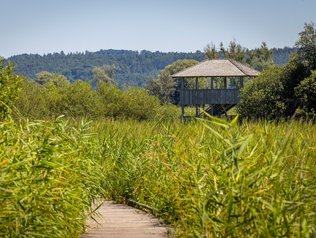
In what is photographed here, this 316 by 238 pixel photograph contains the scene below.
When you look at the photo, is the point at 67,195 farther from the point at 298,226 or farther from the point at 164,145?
the point at 164,145

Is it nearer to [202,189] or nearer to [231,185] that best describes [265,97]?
[202,189]

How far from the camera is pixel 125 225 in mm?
7727

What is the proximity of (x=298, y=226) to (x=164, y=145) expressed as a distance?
550 cm

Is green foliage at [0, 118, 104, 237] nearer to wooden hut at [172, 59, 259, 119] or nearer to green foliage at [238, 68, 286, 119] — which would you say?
green foliage at [238, 68, 286, 119]

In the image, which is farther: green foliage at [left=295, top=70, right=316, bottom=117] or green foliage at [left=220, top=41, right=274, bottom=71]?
green foliage at [left=220, top=41, right=274, bottom=71]

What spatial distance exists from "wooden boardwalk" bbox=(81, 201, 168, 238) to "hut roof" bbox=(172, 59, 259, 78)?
1454 inches

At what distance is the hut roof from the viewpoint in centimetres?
4547

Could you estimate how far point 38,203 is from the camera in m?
5.61

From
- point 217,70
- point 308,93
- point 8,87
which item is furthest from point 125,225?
point 217,70

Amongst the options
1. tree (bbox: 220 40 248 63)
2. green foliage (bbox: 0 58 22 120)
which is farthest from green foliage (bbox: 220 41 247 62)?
green foliage (bbox: 0 58 22 120)

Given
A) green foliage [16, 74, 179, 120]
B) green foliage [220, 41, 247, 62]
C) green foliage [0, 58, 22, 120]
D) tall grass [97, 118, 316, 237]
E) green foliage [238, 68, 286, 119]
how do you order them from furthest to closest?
green foliage [220, 41, 247, 62]
green foliage [16, 74, 179, 120]
green foliage [238, 68, 286, 119]
green foliage [0, 58, 22, 120]
tall grass [97, 118, 316, 237]

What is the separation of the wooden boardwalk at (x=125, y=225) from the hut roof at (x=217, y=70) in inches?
1454

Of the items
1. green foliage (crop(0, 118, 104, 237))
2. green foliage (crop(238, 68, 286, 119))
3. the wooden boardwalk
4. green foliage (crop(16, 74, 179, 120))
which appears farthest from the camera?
green foliage (crop(16, 74, 179, 120))

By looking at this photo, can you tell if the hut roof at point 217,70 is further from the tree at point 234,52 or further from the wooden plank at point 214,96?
the tree at point 234,52
